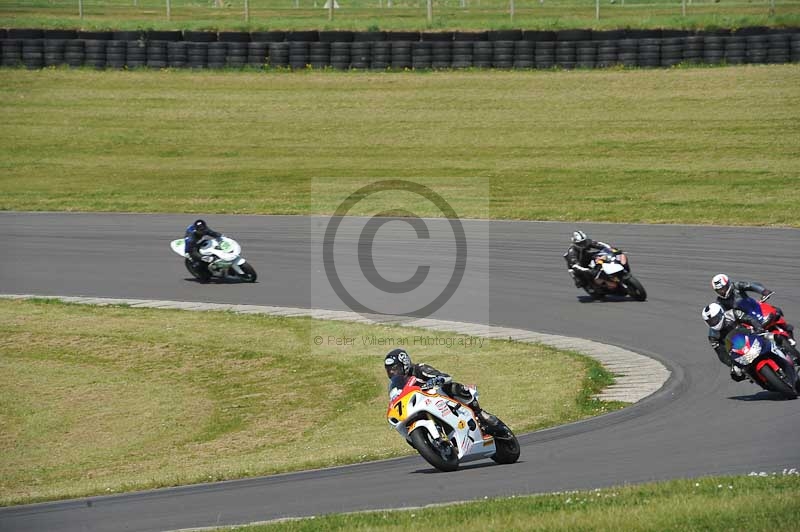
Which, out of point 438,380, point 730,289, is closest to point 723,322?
point 730,289

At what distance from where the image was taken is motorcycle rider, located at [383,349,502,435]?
11.6 metres

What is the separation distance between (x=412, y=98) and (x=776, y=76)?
13.1 meters

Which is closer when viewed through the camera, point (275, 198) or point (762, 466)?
point (762, 466)

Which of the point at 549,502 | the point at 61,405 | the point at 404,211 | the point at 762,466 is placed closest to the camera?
the point at 549,502

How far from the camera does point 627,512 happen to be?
8.80 meters

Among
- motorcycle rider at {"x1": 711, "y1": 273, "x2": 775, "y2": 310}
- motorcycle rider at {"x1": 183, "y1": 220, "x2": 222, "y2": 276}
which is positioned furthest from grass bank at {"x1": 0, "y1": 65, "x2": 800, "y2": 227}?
motorcycle rider at {"x1": 711, "y1": 273, "x2": 775, "y2": 310}

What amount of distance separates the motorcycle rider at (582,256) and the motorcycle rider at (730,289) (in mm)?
6551

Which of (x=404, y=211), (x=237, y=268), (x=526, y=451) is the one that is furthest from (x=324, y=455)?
(x=404, y=211)

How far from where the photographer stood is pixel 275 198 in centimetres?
3444

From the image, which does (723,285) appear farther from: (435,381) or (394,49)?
(394,49)

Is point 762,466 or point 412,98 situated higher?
point 412,98

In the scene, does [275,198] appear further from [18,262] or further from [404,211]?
[18,262]

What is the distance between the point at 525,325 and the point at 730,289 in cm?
554

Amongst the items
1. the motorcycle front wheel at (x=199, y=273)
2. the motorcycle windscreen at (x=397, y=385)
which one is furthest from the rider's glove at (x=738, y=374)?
the motorcycle front wheel at (x=199, y=273)
